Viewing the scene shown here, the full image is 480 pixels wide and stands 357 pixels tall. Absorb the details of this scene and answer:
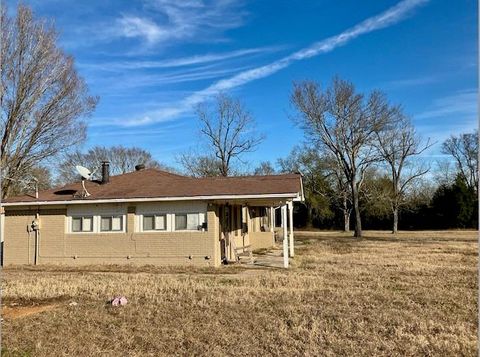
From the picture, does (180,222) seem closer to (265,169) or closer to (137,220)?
(137,220)

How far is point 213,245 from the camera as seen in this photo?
15023 mm

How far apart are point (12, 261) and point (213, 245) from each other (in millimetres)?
7825

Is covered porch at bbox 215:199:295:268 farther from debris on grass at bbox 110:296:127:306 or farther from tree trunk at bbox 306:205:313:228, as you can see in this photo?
tree trunk at bbox 306:205:313:228

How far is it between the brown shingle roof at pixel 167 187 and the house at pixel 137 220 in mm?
33

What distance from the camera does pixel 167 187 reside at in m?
16.4

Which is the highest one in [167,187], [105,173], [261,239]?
[105,173]

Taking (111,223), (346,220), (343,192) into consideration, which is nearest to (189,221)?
(111,223)

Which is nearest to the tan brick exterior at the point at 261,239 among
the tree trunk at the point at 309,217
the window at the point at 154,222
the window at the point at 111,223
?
the window at the point at 154,222

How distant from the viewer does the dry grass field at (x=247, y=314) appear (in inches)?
230

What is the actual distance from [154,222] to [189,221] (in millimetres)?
1276

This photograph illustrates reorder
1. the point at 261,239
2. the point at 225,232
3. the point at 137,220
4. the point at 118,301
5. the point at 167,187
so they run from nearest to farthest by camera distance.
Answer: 1. the point at 118,301
2. the point at 137,220
3. the point at 167,187
4. the point at 225,232
5. the point at 261,239

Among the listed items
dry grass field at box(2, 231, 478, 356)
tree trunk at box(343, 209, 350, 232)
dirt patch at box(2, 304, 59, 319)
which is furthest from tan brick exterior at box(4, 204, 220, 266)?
tree trunk at box(343, 209, 350, 232)

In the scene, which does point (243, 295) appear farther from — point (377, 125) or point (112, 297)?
point (377, 125)

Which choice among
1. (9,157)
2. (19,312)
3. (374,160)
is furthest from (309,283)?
(374,160)
